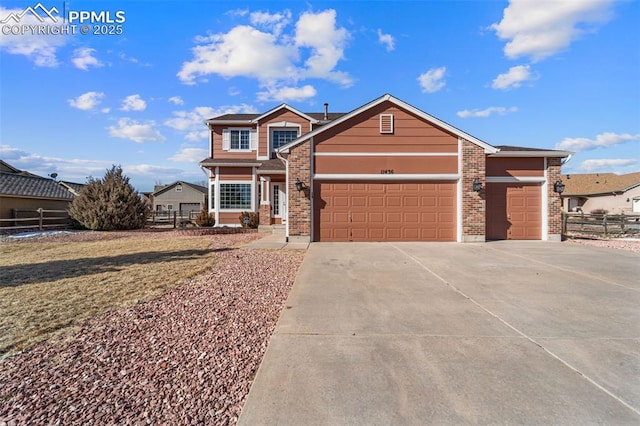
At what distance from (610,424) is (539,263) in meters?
6.46

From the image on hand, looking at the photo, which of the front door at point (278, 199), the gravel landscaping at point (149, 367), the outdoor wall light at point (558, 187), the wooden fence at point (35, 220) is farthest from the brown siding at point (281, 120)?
the gravel landscaping at point (149, 367)

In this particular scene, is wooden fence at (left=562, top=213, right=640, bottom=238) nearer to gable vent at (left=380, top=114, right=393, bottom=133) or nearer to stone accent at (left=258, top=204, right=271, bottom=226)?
gable vent at (left=380, top=114, right=393, bottom=133)

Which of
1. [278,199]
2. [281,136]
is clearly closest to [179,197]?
[281,136]

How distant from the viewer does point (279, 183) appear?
1678 centimetres

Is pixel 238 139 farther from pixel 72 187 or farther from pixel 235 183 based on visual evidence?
pixel 72 187

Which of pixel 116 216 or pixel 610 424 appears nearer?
pixel 610 424

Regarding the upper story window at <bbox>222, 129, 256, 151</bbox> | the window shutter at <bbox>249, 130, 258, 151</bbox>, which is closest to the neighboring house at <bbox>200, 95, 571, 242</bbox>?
the window shutter at <bbox>249, 130, 258, 151</bbox>

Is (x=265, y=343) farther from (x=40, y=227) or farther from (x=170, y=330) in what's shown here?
(x=40, y=227)

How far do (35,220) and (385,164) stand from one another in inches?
844

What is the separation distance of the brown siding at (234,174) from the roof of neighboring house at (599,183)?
34196 mm

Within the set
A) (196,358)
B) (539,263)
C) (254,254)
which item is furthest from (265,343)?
(539,263)

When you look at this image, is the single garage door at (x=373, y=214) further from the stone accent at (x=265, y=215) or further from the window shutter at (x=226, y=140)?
the window shutter at (x=226, y=140)

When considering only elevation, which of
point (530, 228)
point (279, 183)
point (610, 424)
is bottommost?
point (610, 424)

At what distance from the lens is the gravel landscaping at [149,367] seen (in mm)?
2293
